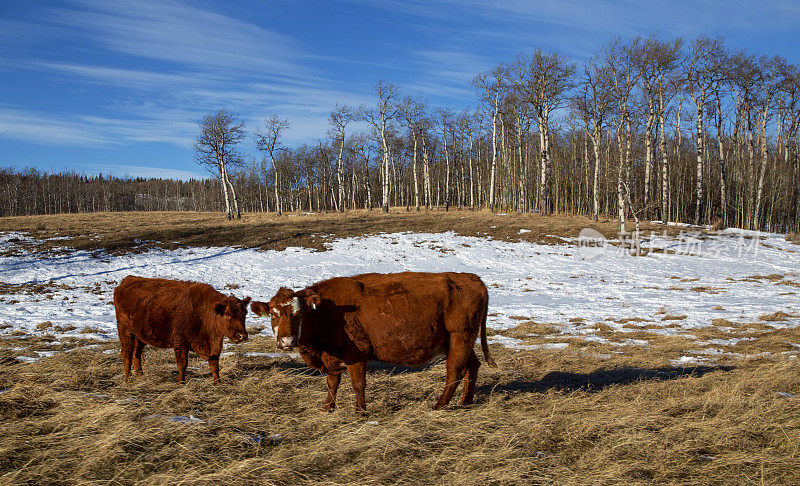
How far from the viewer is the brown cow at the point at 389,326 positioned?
5.58 meters

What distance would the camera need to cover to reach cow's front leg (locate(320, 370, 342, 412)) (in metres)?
5.53

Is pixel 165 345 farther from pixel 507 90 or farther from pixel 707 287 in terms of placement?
pixel 507 90

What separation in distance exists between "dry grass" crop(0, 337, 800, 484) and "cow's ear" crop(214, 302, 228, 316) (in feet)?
3.44

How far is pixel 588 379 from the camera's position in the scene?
7.11 meters

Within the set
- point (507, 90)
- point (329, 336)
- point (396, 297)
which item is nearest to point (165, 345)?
point (329, 336)

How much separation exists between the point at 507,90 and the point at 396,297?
123ft

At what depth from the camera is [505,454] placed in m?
3.91

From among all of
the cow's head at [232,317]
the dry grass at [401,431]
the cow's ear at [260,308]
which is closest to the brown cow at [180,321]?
the cow's head at [232,317]

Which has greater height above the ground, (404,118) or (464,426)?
(404,118)

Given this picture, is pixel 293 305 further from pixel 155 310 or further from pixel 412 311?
pixel 155 310

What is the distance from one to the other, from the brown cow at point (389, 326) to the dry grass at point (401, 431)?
487 mm

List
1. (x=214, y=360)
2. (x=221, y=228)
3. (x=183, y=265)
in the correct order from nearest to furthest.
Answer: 1. (x=214, y=360)
2. (x=183, y=265)
3. (x=221, y=228)

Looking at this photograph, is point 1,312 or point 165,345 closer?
point 165,345

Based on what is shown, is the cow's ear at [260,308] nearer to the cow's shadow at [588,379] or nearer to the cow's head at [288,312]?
the cow's head at [288,312]
